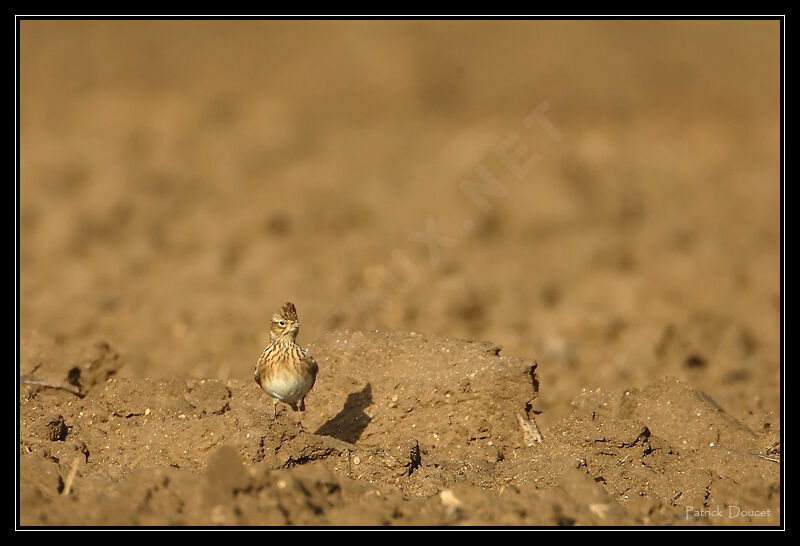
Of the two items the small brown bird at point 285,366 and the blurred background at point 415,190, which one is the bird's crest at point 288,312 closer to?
the small brown bird at point 285,366

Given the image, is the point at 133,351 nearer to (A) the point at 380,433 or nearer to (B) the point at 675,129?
(A) the point at 380,433

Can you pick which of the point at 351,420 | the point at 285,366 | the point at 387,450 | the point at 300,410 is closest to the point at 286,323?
the point at 285,366

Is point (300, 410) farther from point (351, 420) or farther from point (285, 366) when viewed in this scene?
point (285, 366)

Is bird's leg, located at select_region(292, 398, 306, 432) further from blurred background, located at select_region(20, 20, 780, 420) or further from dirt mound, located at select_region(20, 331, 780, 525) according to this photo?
blurred background, located at select_region(20, 20, 780, 420)

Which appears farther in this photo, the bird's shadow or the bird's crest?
the bird's shadow

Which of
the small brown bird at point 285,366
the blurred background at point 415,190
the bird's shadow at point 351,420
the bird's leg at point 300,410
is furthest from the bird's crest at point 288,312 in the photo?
the blurred background at point 415,190

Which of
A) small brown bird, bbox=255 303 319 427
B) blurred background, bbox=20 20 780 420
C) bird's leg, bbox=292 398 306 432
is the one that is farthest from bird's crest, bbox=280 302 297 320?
blurred background, bbox=20 20 780 420
